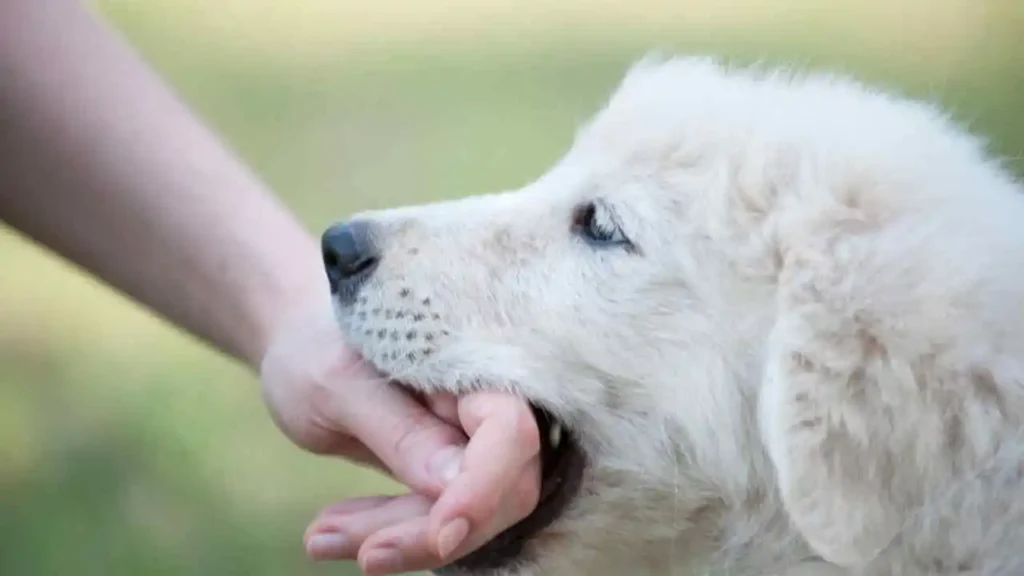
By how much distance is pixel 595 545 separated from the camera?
56.7 inches

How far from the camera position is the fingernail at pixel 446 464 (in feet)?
4.19

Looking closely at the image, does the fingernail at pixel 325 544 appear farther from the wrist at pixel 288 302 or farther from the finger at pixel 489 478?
A: the wrist at pixel 288 302

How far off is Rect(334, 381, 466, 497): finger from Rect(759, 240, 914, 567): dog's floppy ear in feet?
1.10

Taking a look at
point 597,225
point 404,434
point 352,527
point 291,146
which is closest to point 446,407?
point 404,434

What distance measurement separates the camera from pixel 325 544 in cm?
132

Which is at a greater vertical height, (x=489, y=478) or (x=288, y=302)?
(x=489, y=478)

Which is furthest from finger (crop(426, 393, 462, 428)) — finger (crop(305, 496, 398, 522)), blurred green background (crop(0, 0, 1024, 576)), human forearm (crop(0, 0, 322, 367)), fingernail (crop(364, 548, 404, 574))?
blurred green background (crop(0, 0, 1024, 576))

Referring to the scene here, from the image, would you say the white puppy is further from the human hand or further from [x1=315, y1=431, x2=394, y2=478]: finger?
[x1=315, y1=431, x2=394, y2=478]: finger

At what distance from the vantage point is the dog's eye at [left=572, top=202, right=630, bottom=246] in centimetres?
149

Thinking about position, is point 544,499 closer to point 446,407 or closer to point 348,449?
point 446,407

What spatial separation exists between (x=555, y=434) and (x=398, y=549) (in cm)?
27

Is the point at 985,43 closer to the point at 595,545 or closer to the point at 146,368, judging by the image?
the point at 146,368

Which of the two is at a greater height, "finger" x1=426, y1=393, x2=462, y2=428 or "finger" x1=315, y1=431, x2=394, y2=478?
"finger" x1=426, y1=393, x2=462, y2=428

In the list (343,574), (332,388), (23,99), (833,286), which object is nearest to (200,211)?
(23,99)
